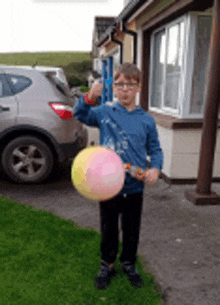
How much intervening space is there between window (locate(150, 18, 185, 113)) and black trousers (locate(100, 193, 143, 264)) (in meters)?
3.16

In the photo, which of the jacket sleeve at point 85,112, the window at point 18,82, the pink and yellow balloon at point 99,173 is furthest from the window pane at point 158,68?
the pink and yellow balloon at point 99,173

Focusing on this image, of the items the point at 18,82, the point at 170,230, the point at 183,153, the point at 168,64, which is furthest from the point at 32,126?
the point at 168,64

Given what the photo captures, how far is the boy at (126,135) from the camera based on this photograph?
191 centimetres

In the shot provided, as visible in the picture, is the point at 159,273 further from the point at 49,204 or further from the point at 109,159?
the point at 49,204

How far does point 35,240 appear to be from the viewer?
9.95ft

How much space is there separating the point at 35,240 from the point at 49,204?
106 centimetres

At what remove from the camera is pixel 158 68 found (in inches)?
239

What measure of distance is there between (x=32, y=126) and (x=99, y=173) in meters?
3.15

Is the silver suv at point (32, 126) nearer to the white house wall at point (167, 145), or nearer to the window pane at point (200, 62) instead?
the white house wall at point (167, 145)

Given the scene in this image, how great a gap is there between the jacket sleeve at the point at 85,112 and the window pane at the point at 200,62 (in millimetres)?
3305

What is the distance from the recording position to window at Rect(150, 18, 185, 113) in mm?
4949

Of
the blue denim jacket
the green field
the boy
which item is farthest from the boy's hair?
the green field

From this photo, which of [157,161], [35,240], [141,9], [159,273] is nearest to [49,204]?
[35,240]

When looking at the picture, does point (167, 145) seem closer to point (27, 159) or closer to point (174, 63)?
point (174, 63)
